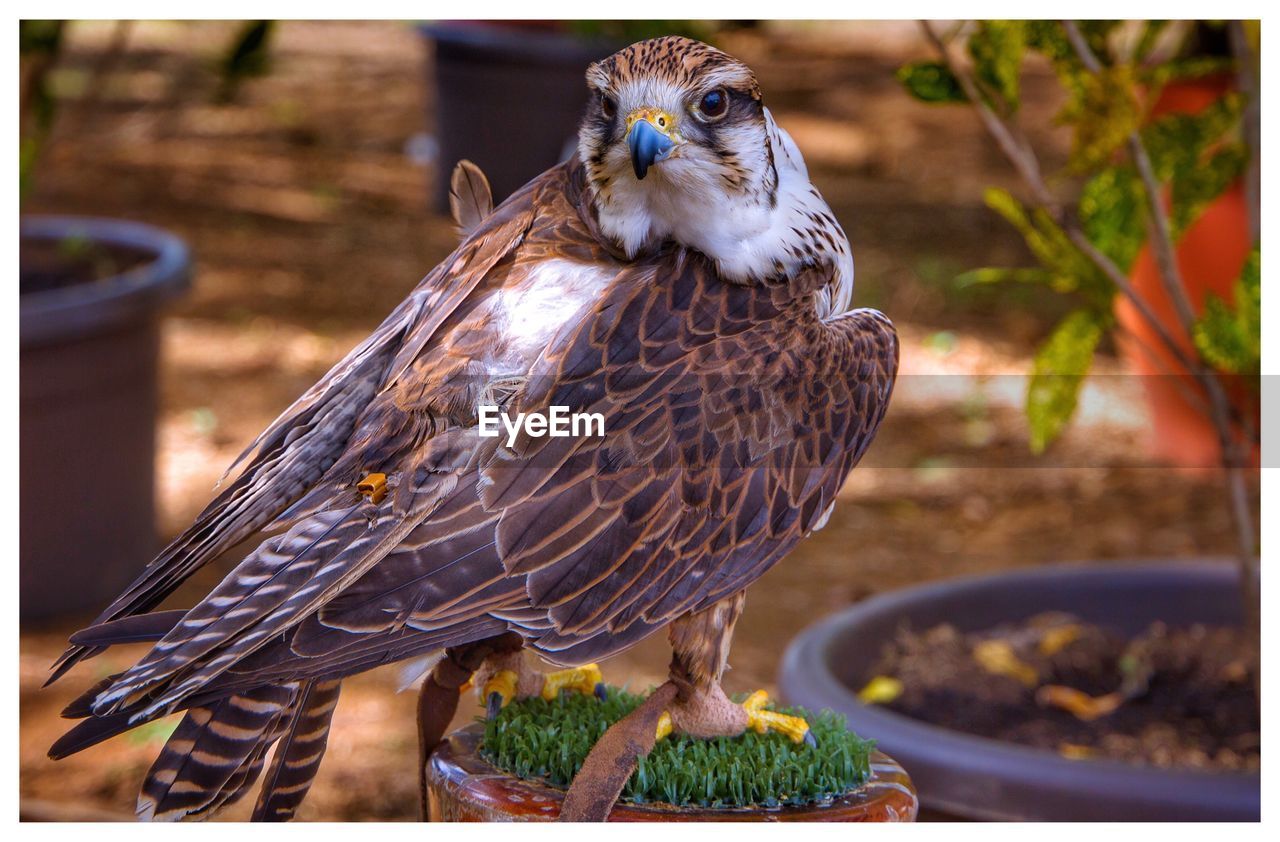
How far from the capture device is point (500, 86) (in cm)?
533

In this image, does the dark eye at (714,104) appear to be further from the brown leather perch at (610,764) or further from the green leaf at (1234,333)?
the green leaf at (1234,333)

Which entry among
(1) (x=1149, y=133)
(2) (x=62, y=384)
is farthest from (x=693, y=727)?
(2) (x=62, y=384)

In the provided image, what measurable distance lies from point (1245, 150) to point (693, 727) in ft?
4.69

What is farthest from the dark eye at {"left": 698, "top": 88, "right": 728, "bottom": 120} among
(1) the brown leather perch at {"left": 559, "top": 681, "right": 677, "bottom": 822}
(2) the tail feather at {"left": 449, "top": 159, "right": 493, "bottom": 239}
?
(1) the brown leather perch at {"left": 559, "top": 681, "right": 677, "bottom": 822}

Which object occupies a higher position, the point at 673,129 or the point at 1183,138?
the point at 1183,138

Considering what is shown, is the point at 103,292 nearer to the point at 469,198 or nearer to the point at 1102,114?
the point at 469,198

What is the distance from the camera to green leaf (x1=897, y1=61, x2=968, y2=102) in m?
1.94

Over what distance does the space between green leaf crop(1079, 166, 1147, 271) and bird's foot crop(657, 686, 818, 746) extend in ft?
3.43

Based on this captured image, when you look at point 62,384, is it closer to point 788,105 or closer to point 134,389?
point 134,389

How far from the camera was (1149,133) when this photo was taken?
7.64ft

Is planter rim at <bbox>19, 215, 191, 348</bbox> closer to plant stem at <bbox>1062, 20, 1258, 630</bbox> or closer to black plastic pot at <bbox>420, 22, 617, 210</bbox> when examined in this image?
black plastic pot at <bbox>420, 22, 617, 210</bbox>

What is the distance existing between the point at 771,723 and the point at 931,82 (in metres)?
0.90

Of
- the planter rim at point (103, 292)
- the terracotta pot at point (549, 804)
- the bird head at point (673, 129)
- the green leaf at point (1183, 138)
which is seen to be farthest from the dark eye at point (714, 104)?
the planter rim at point (103, 292)

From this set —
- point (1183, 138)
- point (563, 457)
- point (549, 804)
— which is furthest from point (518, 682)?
point (1183, 138)
